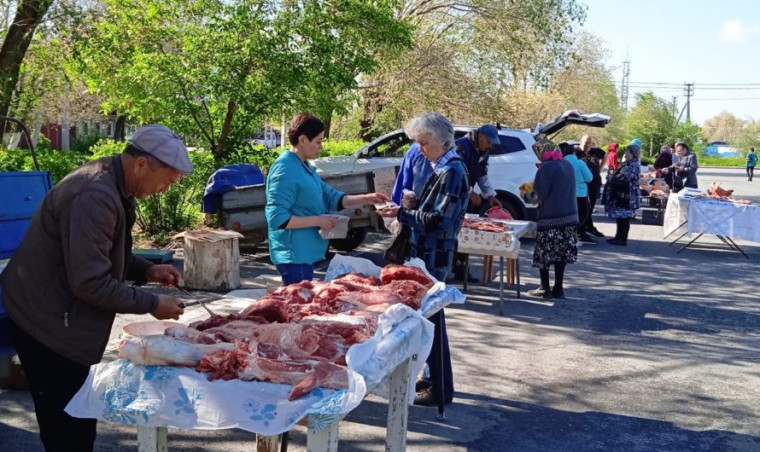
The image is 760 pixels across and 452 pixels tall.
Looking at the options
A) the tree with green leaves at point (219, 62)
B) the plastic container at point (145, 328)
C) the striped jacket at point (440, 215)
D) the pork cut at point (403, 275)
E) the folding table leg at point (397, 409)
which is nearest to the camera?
the plastic container at point (145, 328)

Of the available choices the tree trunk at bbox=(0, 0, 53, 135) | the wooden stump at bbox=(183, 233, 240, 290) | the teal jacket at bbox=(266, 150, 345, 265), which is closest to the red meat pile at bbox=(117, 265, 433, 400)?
the teal jacket at bbox=(266, 150, 345, 265)

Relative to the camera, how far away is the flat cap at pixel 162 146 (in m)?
3.17

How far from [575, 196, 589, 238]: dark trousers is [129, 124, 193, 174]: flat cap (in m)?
12.3

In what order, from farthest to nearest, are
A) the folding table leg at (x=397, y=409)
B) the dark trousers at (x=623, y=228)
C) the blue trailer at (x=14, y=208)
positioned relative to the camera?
the dark trousers at (x=623, y=228) < the blue trailer at (x=14, y=208) < the folding table leg at (x=397, y=409)

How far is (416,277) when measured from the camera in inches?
191

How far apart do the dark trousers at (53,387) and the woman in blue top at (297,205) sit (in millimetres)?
2231

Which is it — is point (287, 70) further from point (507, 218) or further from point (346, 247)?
point (507, 218)

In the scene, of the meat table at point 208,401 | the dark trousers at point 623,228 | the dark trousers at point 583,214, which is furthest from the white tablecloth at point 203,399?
the dark trousers at point 623,228

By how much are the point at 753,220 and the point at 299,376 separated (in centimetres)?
1311

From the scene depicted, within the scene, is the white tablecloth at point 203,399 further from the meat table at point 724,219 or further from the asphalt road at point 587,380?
the meat table at point 724,219

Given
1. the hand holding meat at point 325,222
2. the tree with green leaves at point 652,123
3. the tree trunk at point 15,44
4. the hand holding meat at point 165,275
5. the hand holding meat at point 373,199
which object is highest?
the tree with green leaves at point 652,123

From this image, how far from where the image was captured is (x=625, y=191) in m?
14.8

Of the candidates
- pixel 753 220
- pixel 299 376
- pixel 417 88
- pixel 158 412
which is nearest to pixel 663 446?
pixel 299 376

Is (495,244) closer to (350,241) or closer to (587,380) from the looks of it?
(587,380)
